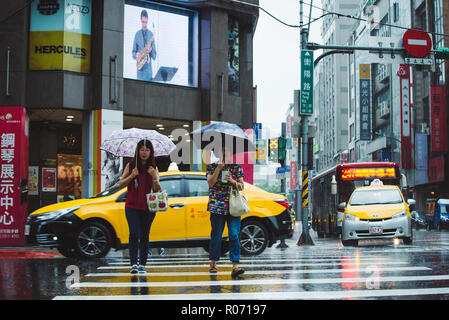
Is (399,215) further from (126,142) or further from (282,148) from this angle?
(282,148)

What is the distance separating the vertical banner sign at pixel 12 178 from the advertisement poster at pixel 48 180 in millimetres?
4043

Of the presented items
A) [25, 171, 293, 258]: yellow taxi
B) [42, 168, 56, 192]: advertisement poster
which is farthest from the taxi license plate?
[42, 168, 56, 192]: advertisement poster

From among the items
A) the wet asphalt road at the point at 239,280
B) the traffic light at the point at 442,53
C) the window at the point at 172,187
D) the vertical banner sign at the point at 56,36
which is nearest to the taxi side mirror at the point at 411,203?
the traffic light at the point at 442,53

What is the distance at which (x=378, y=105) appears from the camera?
203 feet

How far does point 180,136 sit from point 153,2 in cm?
555

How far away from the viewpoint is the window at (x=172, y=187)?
39.4ft

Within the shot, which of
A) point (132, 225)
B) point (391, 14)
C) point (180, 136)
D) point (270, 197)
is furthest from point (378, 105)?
point (132, 225)

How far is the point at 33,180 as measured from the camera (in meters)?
22.5

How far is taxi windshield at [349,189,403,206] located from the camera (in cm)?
1659

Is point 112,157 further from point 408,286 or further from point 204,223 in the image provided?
point 408,286

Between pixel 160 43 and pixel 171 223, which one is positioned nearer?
pixel 171 223

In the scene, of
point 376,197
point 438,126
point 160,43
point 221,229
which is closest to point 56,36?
point 160,43

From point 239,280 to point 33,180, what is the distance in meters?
16.7

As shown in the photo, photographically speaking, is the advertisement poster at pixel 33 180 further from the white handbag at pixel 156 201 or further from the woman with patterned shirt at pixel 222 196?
the woman with patterned shirt at pixel 222 196
